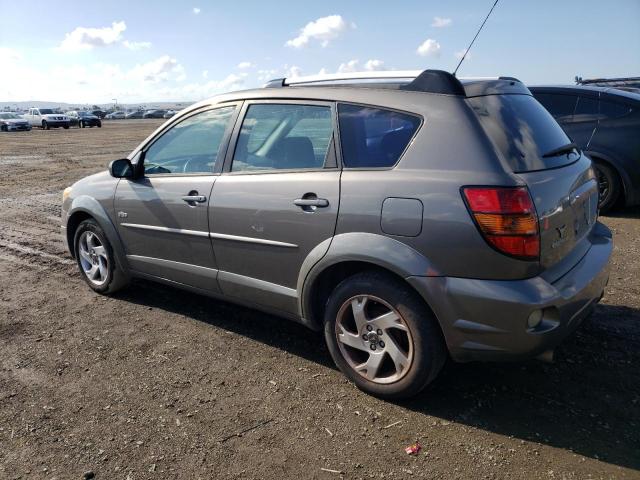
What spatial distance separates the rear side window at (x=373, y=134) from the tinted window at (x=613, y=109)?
5.38m

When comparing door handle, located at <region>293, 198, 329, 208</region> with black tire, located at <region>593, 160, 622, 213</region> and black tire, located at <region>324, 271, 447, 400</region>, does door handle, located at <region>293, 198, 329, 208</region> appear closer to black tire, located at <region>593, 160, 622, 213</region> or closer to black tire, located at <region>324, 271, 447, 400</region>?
black tire, located at <region>324, 271, 447, 400</region>

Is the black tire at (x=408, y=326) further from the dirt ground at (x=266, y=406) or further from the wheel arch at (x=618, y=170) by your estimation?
the wheel arch at (x=618, y=170)

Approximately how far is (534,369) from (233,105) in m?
2.69

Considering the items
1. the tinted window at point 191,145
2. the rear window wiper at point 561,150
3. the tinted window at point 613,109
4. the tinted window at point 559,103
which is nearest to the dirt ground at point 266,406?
the tinted window at point 191,145

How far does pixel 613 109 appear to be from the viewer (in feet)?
23.3

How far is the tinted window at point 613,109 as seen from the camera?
23.0 feet

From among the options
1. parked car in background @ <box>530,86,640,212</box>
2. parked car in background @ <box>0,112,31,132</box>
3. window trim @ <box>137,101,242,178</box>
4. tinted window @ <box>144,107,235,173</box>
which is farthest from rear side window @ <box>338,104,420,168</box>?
parked car in background @ <box>0,112,31,132</box>

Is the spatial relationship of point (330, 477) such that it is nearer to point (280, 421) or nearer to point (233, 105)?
point (280, 421)

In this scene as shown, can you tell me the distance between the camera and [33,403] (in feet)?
10.5

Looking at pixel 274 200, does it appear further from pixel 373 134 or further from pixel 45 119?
pixel 45 119

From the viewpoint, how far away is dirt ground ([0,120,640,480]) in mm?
2613

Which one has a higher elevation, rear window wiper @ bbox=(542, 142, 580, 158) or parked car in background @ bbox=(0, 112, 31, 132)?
rear window wiper @ bbox=(542, 142, 580, 158)

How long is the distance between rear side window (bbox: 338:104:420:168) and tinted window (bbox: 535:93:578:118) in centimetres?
529

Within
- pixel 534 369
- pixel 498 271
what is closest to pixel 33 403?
pixel 498 271
